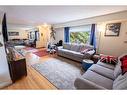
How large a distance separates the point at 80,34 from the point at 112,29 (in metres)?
2.00

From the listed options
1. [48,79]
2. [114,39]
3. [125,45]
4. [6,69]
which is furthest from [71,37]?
[6,69]

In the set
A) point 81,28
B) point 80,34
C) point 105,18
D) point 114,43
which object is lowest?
point 114,43

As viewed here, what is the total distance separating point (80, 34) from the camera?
5117mm

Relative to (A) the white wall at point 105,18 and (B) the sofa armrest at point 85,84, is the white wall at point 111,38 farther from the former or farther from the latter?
(B) the sofa armrest at point 85,84

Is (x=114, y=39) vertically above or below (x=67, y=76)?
above

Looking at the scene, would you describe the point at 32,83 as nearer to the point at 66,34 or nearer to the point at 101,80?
the point at 101,80

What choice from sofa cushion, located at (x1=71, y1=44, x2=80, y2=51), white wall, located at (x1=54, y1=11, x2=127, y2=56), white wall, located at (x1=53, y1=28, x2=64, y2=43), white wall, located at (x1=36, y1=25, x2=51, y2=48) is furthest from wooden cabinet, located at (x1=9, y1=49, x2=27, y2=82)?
white wall, located at (x1=36, y1=25, x2=51, y2=48)

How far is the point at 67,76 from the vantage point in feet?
8.51

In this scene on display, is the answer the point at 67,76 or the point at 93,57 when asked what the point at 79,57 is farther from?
the point at 67,76

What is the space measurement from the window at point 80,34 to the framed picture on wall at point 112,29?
114 centimetres

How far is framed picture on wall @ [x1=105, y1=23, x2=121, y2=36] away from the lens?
126 inches

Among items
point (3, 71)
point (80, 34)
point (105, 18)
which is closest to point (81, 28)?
point (80, 34)
